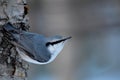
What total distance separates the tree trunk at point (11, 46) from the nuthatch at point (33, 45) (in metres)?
0.04

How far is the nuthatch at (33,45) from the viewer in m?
1.50

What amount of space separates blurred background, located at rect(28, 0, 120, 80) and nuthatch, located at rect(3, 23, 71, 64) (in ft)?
5.51

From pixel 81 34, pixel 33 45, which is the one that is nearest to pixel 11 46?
pixel 33 45

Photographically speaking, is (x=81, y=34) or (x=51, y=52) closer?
(x=51, y=52)

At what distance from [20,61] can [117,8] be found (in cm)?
184

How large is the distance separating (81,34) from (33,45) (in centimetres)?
185

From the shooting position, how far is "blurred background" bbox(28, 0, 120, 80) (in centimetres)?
330

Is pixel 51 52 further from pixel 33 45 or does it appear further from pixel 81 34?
pixel 81 34

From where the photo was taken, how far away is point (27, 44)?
1.49 meters

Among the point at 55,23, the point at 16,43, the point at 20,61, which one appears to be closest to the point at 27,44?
the point at 16,43

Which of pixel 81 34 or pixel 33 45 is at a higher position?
pixel 81 34

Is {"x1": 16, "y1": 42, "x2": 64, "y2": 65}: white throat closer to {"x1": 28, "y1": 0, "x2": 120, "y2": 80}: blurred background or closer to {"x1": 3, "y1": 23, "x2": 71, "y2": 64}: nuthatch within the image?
{"x1": 3, "y1": 23, "x2": 71, "y2": 64}: nuthatch

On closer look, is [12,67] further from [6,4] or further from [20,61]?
[6,4]

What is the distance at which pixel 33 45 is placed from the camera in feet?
4.94
